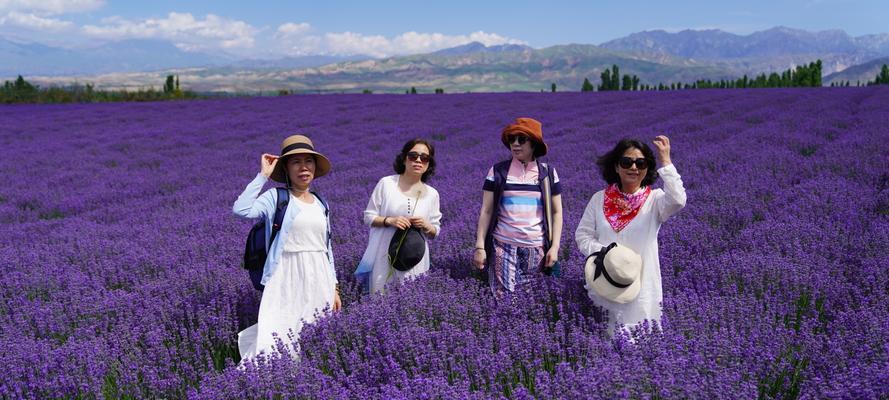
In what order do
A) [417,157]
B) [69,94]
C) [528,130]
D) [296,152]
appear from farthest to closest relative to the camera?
[69,94] < [417,157] < [528,130] < [296,152]

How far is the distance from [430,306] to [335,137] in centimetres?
994

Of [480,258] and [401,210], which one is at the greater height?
[401,210]

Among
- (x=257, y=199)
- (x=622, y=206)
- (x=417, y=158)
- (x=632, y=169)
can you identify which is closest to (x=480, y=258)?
(x=417, y=158)

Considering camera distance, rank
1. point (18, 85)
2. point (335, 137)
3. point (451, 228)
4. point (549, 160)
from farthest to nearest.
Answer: point (18, 85)
point (335, 137)
point (549, 160)
point (451, 228)

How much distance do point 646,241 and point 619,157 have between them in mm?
417

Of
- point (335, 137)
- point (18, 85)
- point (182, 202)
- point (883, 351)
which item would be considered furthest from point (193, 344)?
point (18, 85)

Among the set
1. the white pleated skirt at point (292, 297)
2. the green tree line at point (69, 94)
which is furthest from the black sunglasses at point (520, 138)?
the green tree line at point (69, 94)

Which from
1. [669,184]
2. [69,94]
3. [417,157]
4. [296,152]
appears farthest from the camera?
[69,94]

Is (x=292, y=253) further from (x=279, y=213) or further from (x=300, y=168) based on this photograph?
(x=300, y=168)

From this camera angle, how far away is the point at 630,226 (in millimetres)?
2582

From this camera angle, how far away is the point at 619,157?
2625 mm

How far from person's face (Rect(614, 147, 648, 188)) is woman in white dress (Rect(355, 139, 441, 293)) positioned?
104 cm

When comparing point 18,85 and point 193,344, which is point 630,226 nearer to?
point 193,344

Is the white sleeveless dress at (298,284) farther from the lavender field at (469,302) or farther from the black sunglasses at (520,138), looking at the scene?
the black sunglasses at (520,138)
